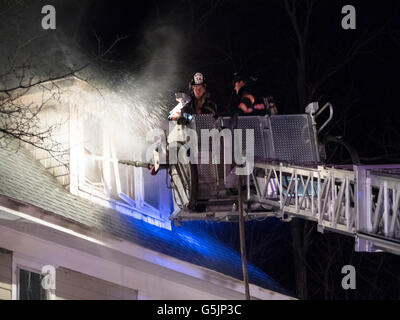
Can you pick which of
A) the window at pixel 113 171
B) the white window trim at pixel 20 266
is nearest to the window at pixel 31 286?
the white window trim at pixel 20 266

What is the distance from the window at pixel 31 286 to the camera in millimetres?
11172

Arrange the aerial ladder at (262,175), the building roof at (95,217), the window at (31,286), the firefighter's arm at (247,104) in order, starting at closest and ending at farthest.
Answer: the window at (31,286) → the building roof at (95,217) → the aerial ladder at (262,175) → the firefighter's arm at (247,104)

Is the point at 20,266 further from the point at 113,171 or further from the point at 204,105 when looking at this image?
the point at 204,105

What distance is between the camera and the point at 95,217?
12.2 metres

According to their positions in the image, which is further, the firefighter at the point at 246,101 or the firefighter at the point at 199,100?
the firefighter at the point at 199,100

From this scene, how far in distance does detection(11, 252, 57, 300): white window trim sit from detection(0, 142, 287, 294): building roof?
0.71m

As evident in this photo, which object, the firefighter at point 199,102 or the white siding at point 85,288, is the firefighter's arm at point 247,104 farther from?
the white siding at point 85,288

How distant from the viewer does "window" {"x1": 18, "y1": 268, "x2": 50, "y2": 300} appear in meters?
11.2

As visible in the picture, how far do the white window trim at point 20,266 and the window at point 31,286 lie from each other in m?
0.05

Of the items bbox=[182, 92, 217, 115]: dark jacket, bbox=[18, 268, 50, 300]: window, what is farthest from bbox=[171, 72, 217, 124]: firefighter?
bbox=[18, 268, 50, 300]: window

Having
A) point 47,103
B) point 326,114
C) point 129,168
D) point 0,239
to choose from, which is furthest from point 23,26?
point 326,114

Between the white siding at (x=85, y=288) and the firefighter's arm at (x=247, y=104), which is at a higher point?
the firefighter's arm at (x=247, y=104)

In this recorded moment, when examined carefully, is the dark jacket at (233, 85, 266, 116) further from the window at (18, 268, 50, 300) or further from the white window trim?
the window at (18, 268, 50, 300)

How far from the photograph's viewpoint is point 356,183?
1020 cm
